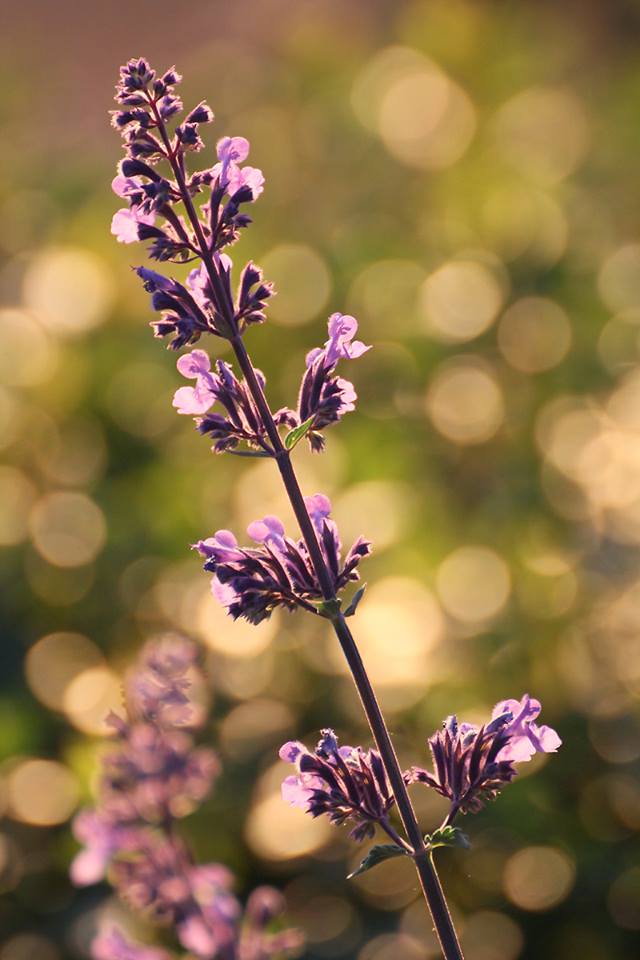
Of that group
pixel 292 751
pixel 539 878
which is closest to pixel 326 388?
pixel 292 751

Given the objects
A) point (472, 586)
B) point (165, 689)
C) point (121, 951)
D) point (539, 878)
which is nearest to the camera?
point (165, 689)

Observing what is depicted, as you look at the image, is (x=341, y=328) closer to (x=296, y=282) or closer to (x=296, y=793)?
(x=296, y=793)

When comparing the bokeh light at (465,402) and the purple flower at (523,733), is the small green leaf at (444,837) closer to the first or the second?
the purple flower at (523,733)

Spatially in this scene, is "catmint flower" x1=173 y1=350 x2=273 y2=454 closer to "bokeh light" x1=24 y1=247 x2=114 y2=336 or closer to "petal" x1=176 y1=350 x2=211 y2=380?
"petal" x1=176 y1=350 x2=211 y2=380

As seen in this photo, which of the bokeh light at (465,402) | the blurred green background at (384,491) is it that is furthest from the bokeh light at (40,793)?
the bokeh light at (465,402)

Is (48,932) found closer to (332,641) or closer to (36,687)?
(36,687)
